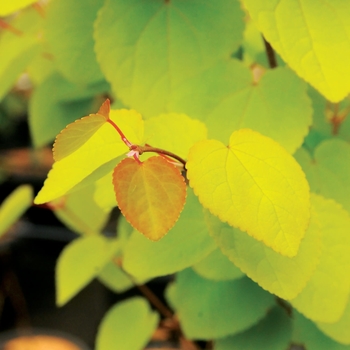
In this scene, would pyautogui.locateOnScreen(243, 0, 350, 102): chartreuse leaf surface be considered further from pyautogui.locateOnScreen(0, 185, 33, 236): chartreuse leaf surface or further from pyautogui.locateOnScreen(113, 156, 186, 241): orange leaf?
pyautogui.locateOnScreen(0, 185, 33, 236): chartreuse leaf surface

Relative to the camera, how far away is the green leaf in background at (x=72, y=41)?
0.31 metres

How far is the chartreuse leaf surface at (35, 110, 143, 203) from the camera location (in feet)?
0.62

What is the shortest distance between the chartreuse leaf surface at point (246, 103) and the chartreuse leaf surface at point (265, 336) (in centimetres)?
13

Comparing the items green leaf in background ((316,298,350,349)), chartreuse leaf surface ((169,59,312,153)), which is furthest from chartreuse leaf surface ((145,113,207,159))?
green leaf in background ((316,298,350,349))

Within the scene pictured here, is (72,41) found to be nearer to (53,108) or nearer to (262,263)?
(53,108)

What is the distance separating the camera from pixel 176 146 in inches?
9.9

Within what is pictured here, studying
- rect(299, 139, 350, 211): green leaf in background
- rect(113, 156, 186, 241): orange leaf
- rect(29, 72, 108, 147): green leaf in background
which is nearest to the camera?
rect(113, 156, 186, 241): orange leaf

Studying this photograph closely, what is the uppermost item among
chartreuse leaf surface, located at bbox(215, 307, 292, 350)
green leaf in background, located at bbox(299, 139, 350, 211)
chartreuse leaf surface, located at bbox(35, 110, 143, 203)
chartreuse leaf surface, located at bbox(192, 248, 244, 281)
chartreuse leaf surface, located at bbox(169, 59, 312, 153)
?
chartreuse leaf surface, located at bbox(35, 110, 143, 203)

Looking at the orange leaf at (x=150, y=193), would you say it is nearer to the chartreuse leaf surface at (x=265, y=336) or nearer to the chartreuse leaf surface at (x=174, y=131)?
the chartreuse leaf surface at (x=174, y=131)

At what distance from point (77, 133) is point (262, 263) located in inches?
3.6

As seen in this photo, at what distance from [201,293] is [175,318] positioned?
0.16 meters

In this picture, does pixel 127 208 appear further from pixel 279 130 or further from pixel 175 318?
pixel 175 318

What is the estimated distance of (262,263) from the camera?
0.68ft

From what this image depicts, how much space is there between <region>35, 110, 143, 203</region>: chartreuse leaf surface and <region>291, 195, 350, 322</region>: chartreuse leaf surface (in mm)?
102
